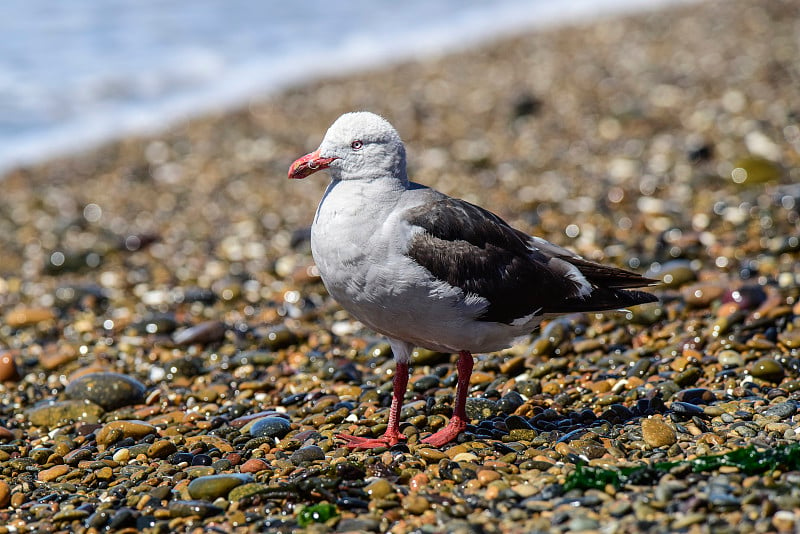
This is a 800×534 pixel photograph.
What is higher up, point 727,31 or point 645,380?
point 727,31

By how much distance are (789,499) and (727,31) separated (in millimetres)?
14484

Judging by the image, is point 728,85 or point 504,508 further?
point 728,85

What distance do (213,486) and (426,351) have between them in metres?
2.35

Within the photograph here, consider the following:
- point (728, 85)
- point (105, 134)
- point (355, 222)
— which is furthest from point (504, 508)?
point (105, 134)

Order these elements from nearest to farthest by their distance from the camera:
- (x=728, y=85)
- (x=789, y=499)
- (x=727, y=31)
A: (x=789, y=499), (x=728, y=85), (x=727, y=31)

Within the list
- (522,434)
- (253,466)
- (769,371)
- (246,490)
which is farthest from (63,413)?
(769,371)

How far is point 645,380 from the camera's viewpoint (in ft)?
19.7

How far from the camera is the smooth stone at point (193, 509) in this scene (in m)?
4.54

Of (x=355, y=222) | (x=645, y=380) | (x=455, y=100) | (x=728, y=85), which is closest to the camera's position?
(x=355, y=222)

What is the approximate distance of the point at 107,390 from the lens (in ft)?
21.3

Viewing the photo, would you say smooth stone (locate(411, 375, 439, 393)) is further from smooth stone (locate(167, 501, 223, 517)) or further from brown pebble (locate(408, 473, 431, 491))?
smooth stone (locate(167, 501, 223, 517))

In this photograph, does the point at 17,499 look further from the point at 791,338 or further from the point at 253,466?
the point at 791,338

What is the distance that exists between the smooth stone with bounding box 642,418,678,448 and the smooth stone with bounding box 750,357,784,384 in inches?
38.6

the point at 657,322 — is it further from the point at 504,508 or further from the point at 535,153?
the point at 535,153
